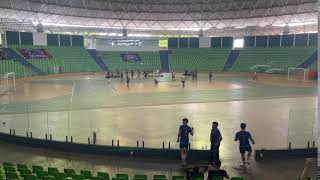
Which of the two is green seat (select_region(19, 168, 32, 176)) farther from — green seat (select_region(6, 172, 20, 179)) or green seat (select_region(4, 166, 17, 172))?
green seat (select_region(6, 172, 20, 179))

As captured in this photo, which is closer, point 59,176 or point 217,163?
point 59,176

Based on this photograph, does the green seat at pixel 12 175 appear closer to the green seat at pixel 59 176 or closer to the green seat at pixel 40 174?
the green seat at pixel 40 174

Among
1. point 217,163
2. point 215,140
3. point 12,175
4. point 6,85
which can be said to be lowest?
point 217,163

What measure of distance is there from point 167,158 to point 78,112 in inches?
511

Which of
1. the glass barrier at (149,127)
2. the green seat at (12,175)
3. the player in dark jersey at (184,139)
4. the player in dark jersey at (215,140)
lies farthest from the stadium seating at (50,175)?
the glass barrier at (149,127)

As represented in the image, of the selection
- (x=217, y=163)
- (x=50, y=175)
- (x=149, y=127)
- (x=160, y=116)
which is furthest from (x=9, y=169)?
(x=160, y=116)

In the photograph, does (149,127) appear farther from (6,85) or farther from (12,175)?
(6,85)

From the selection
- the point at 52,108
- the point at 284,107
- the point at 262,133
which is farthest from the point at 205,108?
the point at 52,108

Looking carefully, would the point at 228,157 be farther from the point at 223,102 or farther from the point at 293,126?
the point at 223,102

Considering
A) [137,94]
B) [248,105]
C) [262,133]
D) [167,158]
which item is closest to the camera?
[167,158]

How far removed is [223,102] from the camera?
1224 inches

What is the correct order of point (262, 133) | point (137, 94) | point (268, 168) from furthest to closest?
1. point (137, 94)
2. point (262, 133)
3. point (268, 168)

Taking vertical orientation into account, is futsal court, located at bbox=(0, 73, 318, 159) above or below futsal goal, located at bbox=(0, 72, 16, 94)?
below

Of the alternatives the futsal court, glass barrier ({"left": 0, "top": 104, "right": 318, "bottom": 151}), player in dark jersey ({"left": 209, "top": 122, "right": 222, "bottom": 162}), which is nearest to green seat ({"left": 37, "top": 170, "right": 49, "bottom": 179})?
glass barrier ({"left": 0, "top": 104, "right": 318, "bottom": 151})
